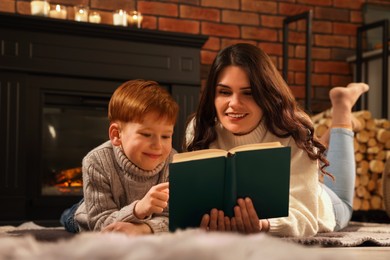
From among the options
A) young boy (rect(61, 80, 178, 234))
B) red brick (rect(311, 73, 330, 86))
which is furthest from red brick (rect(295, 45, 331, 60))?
young boy (rect(61, 80, 178, 234))

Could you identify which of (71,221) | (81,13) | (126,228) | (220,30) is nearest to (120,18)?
(81,13)

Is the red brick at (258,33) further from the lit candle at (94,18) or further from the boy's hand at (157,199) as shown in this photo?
the boy's hand at (157,199)

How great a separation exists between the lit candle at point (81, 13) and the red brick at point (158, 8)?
0.43 m

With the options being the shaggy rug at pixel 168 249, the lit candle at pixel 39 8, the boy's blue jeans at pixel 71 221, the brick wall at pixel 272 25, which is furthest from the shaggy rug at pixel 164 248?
the brick wall at pixel 272 25

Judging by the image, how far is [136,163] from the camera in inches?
62.2

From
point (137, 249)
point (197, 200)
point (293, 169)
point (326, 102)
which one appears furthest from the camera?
point (326, 102)

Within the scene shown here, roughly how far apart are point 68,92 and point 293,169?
4.76ft

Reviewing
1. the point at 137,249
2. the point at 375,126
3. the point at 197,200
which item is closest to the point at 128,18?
the point at 375,126

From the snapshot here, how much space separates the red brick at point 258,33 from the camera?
3.57 metres

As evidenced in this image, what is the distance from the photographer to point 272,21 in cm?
364

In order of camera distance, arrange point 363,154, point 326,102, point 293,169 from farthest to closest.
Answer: point 326,102 < point 363,154 < point 293,169

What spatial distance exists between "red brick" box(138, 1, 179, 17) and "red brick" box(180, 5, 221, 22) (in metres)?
0.05

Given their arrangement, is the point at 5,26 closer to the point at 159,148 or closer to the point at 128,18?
the point at 128,18

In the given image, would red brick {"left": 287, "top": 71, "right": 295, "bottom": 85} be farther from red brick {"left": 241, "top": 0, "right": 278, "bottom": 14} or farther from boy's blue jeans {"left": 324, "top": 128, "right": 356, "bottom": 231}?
boy's blue jeans {"left": 324, "top": 128, "right": 356, "bottom": 231}
